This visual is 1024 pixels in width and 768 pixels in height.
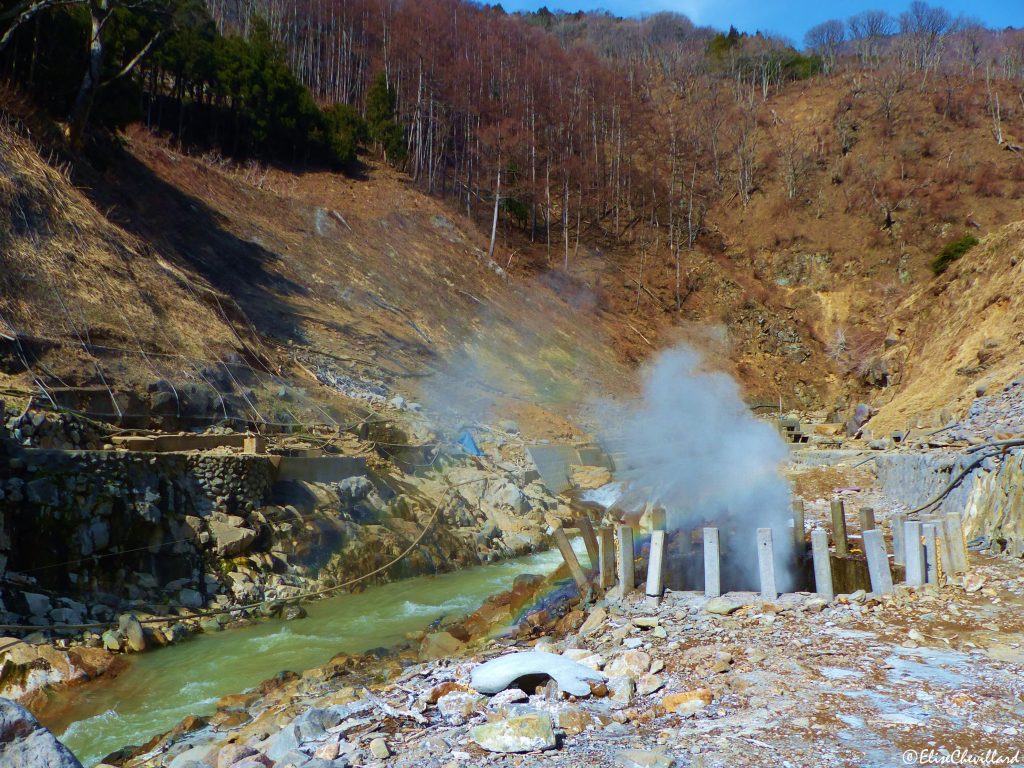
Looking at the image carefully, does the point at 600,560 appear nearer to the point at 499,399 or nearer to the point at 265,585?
the point at 265,585

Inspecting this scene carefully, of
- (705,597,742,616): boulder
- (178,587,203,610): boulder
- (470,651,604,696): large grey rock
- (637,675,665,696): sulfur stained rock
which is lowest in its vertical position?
(178,587,203,610): boulder

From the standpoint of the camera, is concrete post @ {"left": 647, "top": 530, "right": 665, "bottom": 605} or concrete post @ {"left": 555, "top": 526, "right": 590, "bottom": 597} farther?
concrete post @ {"left": 555, "top": 526, "right": 590, "bottom": 597}

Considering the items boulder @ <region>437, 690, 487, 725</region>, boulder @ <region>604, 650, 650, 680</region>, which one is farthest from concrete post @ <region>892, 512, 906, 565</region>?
boulder @ <region>437, 690, 487, 725</region>

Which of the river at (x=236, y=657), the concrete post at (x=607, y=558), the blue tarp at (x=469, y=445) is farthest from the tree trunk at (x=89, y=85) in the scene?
the concrete post at (x=607, y=558)

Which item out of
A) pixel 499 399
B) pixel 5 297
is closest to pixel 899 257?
pixel 499 399

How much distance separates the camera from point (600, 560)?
352 inches

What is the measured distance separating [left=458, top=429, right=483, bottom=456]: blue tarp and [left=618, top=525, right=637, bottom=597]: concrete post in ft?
26.2

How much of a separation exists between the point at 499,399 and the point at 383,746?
17329 millimetres

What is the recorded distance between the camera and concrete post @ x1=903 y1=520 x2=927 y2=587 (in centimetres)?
718

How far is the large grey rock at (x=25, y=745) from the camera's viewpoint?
3986 millimetres

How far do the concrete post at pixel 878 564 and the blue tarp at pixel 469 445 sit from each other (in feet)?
32.4

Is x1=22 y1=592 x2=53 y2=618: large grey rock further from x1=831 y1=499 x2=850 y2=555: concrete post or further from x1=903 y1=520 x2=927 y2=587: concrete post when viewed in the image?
x1=831 y1=499 x2=850 y2=555: concrete post

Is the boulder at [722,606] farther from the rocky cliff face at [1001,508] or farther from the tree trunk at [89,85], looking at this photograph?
the tree trunk at [89,85]

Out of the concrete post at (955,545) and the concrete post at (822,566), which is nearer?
the concrete post at (822,566)
